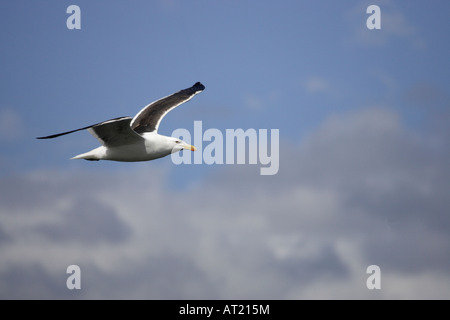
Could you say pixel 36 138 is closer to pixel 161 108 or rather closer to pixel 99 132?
pixel 99 132

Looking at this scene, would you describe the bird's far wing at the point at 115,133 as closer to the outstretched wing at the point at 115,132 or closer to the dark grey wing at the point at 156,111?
the outstretched wing at the point at 115,132

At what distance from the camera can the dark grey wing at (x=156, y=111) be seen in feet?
81.4

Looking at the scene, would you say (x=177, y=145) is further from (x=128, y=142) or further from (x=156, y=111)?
(x=156, y=111)

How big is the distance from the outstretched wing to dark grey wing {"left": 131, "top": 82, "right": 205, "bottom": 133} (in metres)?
2.73

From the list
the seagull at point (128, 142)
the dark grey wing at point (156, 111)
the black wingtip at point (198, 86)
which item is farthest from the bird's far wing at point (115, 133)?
the black wingtip at point (198, 86)

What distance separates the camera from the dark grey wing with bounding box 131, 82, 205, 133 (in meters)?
24.8

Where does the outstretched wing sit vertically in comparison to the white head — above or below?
below

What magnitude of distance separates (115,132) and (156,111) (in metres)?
5.31

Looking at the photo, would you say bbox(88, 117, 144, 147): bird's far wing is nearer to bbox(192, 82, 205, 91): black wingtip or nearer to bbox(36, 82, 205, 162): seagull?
bbox(36, 82, 205, 162): seagull

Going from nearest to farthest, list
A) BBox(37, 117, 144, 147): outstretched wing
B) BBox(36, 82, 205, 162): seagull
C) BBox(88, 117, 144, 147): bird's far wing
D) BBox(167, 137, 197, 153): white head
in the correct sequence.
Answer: BBox(37, 117, 144, 147): outstretched wing → BBox(88, 117, 144, 147): bird's far wing → BBox(36, 82, 205, 162): seagull → BBox(167, 137, 197, 153): white head

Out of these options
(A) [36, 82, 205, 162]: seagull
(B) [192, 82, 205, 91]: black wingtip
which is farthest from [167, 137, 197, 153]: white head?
(B) [192, 82, 205, 91]: black wingtip

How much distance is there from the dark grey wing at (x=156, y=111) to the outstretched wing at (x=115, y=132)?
108 inches
